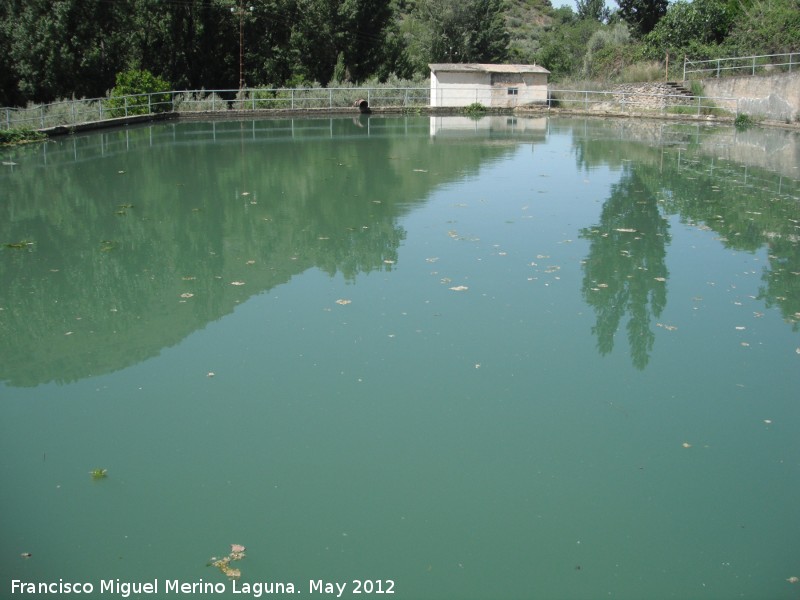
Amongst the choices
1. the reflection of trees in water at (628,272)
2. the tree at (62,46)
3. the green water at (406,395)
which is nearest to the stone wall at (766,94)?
the green water at (406,395)

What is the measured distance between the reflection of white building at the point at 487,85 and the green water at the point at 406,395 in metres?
24.0

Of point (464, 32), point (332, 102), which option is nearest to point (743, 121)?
point (332, 102)

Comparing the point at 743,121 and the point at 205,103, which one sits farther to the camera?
the point at 205,103

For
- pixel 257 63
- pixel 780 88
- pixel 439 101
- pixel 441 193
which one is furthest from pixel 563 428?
pixel 257 63

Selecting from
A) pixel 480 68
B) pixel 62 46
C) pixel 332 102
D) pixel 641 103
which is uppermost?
pixel 62 46

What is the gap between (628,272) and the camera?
9609 millimetres

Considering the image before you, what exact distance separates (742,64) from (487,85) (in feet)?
34.8

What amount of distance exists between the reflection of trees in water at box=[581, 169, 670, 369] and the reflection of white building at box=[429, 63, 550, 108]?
77.4 feet

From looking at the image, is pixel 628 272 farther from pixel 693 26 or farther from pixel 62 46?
pixel 62 46

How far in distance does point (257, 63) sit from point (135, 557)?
129 feet

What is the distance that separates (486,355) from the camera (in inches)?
Answer: 282

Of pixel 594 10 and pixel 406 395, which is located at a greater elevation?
pixel 594 10

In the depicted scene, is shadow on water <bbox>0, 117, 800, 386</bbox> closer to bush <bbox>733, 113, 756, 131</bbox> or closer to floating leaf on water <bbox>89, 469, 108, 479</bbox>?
floating leaf on water <bbox>89, 469, 108, 479</bbox>

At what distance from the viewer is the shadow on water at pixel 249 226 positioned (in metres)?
8.00
